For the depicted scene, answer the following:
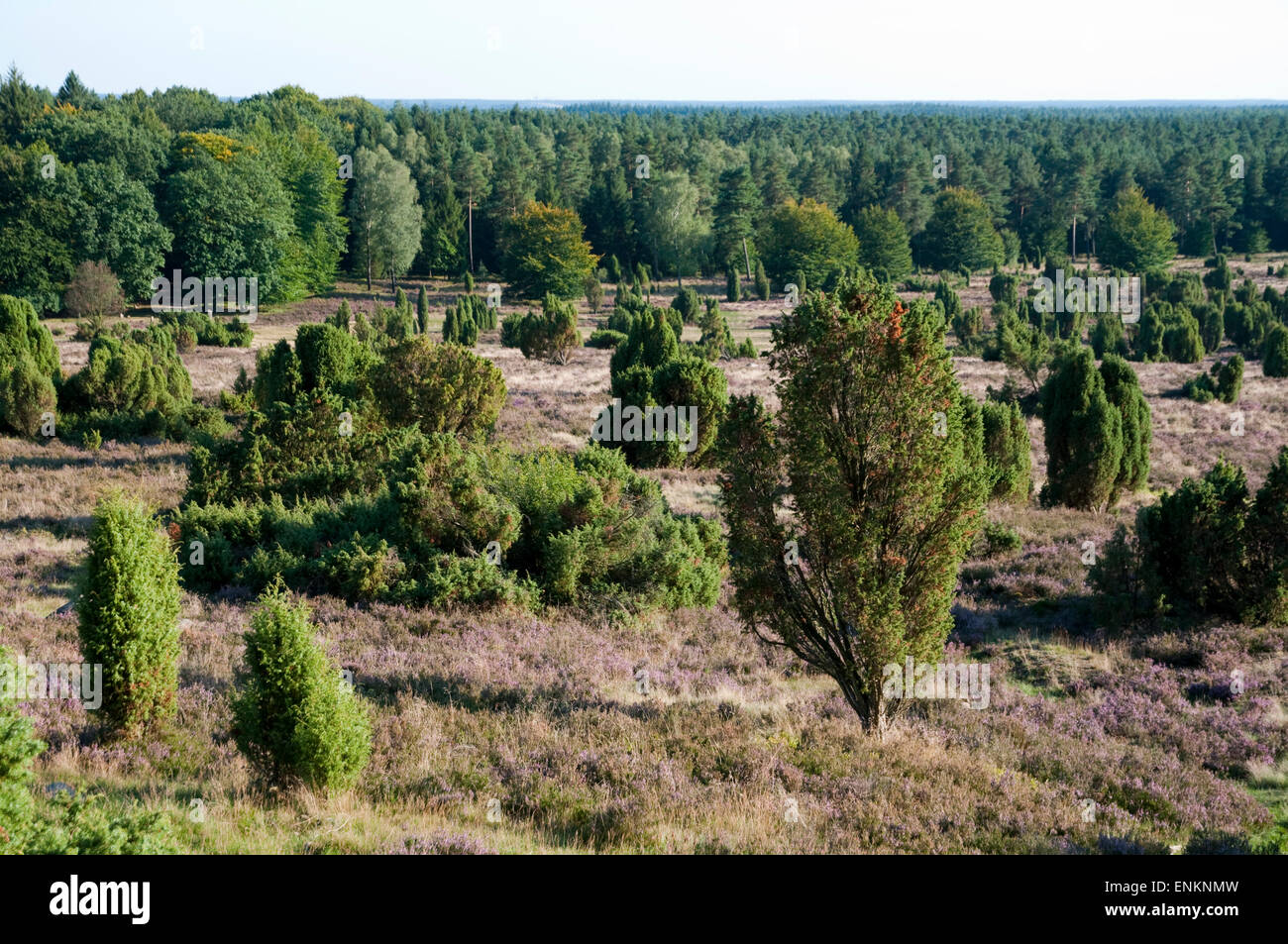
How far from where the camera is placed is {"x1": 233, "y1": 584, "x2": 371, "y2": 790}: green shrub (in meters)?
7.89

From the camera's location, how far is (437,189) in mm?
86938

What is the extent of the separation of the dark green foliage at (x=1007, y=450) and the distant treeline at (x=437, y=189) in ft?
168

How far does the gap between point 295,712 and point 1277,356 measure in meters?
56.0

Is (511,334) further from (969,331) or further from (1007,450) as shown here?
(1007,450)

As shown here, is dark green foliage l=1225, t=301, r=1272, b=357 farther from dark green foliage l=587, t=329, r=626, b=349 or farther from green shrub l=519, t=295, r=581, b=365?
green shrub l=519, t=295, r=581, b=365

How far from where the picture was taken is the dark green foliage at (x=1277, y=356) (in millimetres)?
49188

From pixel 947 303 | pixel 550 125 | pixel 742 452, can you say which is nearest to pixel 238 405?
pixel 742 452

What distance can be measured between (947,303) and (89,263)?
181ft

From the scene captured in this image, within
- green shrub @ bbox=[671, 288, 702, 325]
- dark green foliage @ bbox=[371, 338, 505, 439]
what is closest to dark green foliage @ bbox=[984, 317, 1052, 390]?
green shrub @ bbox=[671, 288, 702, 325]

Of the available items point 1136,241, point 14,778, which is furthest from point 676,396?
point 1136,241

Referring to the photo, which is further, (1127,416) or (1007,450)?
(1127,416)

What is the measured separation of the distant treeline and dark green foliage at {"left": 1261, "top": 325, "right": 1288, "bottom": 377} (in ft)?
130

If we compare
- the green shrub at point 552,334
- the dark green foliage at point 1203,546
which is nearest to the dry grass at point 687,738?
the dark green foliage at point 1203,546

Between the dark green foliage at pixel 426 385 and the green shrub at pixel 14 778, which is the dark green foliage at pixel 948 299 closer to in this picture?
the dark green foliage at pixel 426 385
